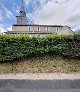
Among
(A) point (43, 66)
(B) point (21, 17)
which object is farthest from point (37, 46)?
(B) point (21, 17)

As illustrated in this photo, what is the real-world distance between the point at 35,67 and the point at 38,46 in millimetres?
1549

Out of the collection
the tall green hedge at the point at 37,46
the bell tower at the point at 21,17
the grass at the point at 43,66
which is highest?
the bell tower at the point at 21,17

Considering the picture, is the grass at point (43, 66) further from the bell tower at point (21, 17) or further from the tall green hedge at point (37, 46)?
the bell tower at point (21, 17)

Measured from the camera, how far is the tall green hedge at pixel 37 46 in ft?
36.3

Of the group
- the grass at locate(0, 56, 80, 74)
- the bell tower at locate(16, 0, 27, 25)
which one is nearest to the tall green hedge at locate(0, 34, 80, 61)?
the grass at locate(0, 56, 80, 74)

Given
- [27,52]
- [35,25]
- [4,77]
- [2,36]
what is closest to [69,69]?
[27,52]

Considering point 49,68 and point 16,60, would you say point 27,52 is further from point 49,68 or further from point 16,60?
point 49,68

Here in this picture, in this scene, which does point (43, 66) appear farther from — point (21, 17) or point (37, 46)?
point (21, 17)

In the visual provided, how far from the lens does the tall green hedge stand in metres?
11.1

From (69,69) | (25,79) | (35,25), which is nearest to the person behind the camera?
(25,79)

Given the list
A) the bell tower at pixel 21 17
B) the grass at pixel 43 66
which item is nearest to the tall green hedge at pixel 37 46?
the grass at pixel 43 66

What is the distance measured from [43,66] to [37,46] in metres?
1.50

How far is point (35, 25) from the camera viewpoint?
55.0 m

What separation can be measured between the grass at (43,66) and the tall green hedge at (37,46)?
0.38m
